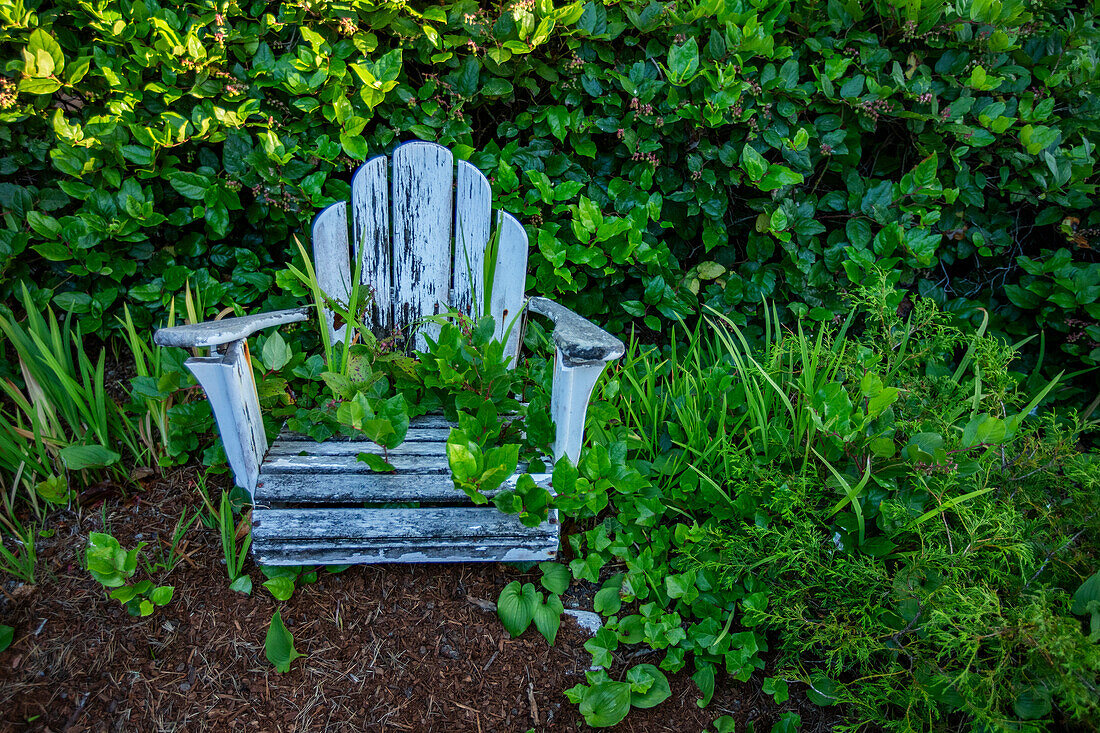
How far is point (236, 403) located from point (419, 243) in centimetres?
78

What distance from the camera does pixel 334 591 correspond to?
4.82 ft

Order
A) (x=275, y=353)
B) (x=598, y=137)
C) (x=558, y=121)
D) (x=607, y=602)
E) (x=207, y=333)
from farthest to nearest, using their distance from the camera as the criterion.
A: (x=598, y=137), (x=558, y=121), (x=275, y=353), (x=607, y=602), (x=207, y=333)

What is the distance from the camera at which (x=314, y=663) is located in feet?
4.40

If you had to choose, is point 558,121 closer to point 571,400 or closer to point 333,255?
point 333,255

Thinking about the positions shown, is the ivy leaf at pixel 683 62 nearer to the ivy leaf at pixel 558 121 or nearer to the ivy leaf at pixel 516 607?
the ivy leaf at pixel 558 121

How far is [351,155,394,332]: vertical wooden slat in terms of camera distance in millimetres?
1773

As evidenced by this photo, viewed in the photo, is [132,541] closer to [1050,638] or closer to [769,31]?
[1050,638]

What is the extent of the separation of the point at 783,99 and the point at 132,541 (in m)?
2.38

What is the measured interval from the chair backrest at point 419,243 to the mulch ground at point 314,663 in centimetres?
78

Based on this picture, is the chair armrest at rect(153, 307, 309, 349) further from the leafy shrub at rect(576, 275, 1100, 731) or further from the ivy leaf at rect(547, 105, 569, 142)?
the ivy leaf at rect(547, 105, 569, 142)

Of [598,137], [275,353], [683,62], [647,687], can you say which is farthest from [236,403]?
[683,62]

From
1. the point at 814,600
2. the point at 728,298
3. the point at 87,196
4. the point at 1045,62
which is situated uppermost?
the point at 1045,62

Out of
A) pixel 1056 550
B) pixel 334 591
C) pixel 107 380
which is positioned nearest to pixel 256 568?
pixel 334 591

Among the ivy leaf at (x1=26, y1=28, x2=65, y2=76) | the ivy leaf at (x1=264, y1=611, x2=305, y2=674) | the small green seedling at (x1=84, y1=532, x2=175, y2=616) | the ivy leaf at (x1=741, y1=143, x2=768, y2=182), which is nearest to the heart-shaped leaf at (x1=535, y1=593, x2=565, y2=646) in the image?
the ivy leaf at (x1=264, y1=611, x2=305, y2=674)
